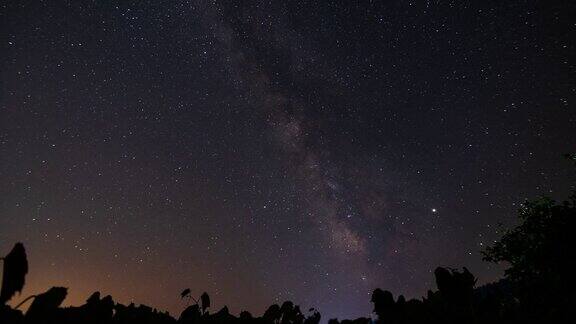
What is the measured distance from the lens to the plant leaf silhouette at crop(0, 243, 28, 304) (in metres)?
5.47

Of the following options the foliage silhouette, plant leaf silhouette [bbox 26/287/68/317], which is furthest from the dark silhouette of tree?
plant leaf silhouette [bbox 26/287/68/317]

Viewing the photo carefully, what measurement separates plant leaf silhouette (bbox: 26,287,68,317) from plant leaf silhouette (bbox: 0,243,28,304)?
4.12 ft

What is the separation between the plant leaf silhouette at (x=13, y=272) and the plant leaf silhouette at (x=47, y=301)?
1.26 metres

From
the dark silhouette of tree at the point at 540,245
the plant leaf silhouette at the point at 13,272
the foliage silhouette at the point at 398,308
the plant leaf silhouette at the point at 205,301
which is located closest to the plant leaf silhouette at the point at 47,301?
the foliage silhouette at the point at 398,308

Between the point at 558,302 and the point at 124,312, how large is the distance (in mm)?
10600

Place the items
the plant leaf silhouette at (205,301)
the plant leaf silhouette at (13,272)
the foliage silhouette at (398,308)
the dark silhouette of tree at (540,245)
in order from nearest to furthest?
the plant leaf silhouette at (13,272) < the foliage silhouette at (398,308) < the plant leaf silhouette at (205,301) < the dark silhouette of tree at (540,245)

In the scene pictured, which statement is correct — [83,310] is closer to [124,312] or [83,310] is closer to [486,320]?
[124,312]

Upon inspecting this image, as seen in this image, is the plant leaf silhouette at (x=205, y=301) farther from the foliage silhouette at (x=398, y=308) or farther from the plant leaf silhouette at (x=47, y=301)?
the plant leaf silhouette at (x=47, y=301)

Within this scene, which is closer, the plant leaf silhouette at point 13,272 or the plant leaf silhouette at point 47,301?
the plant leaf silhouette at point 13,272

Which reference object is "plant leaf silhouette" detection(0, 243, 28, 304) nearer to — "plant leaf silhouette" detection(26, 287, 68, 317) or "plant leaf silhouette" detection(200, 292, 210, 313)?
"plant leaf silhouette" detection(26, 287, 68, 317)

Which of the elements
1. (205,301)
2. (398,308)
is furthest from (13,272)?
(205,301)

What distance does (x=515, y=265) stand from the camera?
71.4ft

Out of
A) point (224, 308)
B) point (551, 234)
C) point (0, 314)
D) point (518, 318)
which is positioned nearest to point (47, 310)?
point (0, 314)

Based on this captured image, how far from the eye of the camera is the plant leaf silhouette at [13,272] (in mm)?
5469
